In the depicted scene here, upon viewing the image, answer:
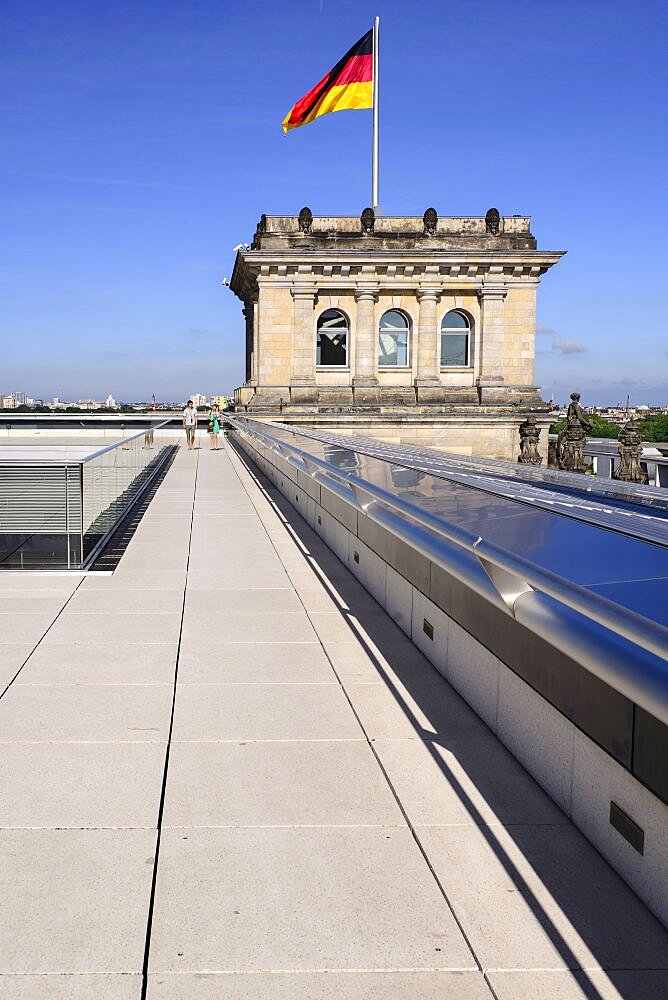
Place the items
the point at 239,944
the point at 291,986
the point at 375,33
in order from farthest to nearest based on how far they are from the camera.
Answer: the point at 375,33
the point at 239,944
the point at 291,986

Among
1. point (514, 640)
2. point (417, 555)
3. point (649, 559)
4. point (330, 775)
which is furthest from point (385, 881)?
point (417, 555)

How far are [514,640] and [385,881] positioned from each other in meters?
1.53

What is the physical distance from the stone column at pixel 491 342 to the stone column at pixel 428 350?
1.83 meters

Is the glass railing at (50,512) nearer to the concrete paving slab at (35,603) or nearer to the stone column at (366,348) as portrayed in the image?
the concrete paving slab at (35,603)

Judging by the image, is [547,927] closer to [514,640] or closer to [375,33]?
[514,640]

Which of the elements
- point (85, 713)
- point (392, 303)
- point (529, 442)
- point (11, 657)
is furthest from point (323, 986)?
point (392, 303)

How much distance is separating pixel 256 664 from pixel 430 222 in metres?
→ 36.6

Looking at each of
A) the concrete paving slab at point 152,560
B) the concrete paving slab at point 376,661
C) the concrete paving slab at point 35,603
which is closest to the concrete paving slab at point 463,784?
the concrete paving slab at point 376,661

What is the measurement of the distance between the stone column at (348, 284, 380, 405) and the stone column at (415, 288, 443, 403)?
6.13 ft

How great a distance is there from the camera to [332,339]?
40.9m

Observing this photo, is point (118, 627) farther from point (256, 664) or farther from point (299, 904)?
point (299, 904)

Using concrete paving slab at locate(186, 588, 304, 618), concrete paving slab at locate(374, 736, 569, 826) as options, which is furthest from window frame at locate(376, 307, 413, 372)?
concrete paving slab at locate(374, 736, 569, 826)

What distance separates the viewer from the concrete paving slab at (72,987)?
9.84 feet

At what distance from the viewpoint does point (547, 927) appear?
3406 millimetres
